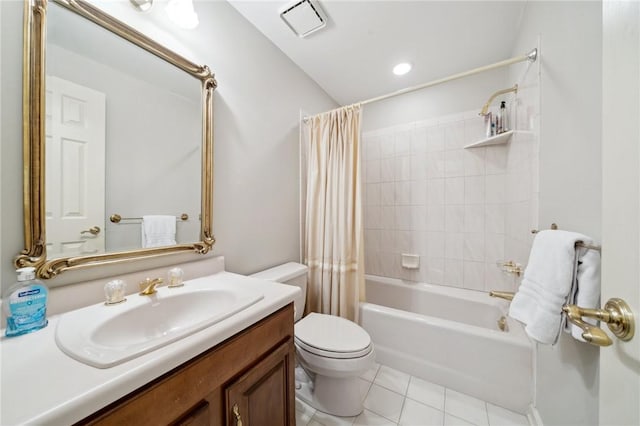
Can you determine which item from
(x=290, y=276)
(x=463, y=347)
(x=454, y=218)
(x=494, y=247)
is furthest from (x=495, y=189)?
(x=290, y=276)

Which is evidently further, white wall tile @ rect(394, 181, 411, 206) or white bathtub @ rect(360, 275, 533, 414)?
white wall tile @ rect(394, 181, 411, 206)

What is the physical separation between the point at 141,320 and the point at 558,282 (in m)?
1.43

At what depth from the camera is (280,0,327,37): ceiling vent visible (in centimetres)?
125

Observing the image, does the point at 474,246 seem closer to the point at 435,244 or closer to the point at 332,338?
the point at 435,244

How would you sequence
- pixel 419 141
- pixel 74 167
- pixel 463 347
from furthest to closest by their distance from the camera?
1. pixel 419 141
2. pixel 463 347
3. pixel 74 167

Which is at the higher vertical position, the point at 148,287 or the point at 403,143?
the point at 403,143

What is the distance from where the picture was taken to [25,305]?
1.94ft

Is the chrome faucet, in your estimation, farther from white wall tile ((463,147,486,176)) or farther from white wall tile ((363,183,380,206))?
white wall tile ((463,147,486,176))

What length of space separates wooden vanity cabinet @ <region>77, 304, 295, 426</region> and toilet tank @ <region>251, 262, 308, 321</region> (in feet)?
1.59

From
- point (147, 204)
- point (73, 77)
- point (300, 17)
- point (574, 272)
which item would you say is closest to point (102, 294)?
point (147, 204)

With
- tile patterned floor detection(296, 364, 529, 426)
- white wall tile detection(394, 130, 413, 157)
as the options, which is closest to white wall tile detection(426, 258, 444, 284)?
tile patterned floor detection(296, 364, 529, 426)

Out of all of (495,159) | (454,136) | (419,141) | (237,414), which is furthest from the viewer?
(419,141)

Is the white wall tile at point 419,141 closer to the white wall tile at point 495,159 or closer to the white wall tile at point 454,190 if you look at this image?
the white wall tile at point 454,190

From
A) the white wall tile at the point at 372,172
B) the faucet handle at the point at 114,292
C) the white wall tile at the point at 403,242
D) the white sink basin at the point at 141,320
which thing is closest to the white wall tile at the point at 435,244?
the white wall tile at the point at 403,242
